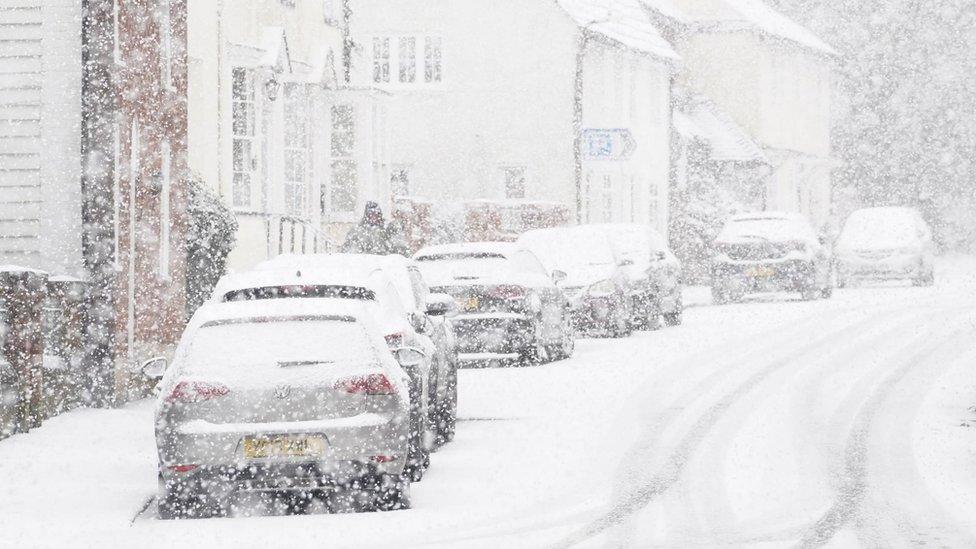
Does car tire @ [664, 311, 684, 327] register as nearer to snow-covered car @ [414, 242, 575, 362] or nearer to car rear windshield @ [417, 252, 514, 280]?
snow-covered car @ [414, 242, 575, 362]

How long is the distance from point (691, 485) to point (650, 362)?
9937 millimetres

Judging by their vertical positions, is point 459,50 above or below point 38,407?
above

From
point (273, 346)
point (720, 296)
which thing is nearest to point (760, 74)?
point (720, 296)

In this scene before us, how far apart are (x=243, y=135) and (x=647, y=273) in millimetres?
6242

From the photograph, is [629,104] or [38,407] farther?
[629,104]

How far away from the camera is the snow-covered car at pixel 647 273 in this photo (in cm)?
2744

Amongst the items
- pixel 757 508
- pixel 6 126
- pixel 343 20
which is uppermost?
pixel 343 20

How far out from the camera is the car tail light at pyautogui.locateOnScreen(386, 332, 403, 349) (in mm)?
12656

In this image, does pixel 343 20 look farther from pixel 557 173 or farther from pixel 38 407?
pixel 38 407

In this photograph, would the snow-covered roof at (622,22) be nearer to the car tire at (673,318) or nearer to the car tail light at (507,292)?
the car tire at (673,318)

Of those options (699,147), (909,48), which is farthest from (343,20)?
(909,48)

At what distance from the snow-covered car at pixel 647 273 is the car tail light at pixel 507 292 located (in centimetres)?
528

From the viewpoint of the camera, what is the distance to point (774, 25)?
6259cm

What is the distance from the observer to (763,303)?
35.3 m
